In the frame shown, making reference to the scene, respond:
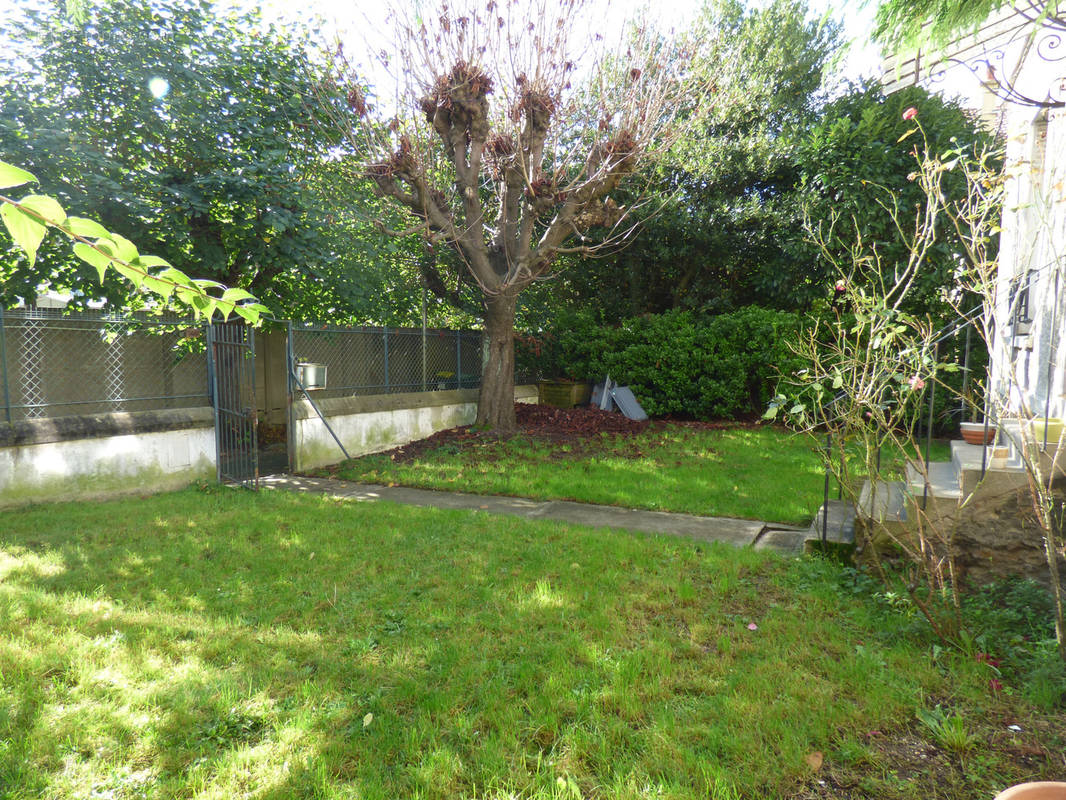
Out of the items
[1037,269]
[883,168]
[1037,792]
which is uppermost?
[883,168]

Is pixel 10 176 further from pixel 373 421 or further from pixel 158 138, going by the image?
pixel 158 138

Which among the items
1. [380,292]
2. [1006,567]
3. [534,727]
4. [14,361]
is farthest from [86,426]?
[1006,567]

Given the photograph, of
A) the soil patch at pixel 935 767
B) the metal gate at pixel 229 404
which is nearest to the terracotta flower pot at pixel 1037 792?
the soil patch at pixel 935 767

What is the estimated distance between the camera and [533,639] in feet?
10.9

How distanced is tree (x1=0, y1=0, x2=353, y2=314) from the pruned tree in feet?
4.27

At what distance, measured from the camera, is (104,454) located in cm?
652

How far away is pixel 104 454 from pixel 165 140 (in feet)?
13.8

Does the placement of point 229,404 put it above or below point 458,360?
below

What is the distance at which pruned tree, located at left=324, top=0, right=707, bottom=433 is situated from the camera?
8.25 metres

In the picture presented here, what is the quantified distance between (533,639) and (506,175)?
7.49 meters

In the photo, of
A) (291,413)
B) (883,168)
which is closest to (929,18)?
(291,413)

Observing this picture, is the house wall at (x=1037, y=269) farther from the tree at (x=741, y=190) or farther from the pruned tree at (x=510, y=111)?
the tree at (x=741, y=190)

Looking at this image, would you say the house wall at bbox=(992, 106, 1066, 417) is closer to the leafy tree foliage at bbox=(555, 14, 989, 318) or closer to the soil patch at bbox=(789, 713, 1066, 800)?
the soil patch at bbox=(789, 713, 1066, 800)

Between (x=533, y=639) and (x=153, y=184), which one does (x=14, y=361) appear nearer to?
(x=153, y=184)
